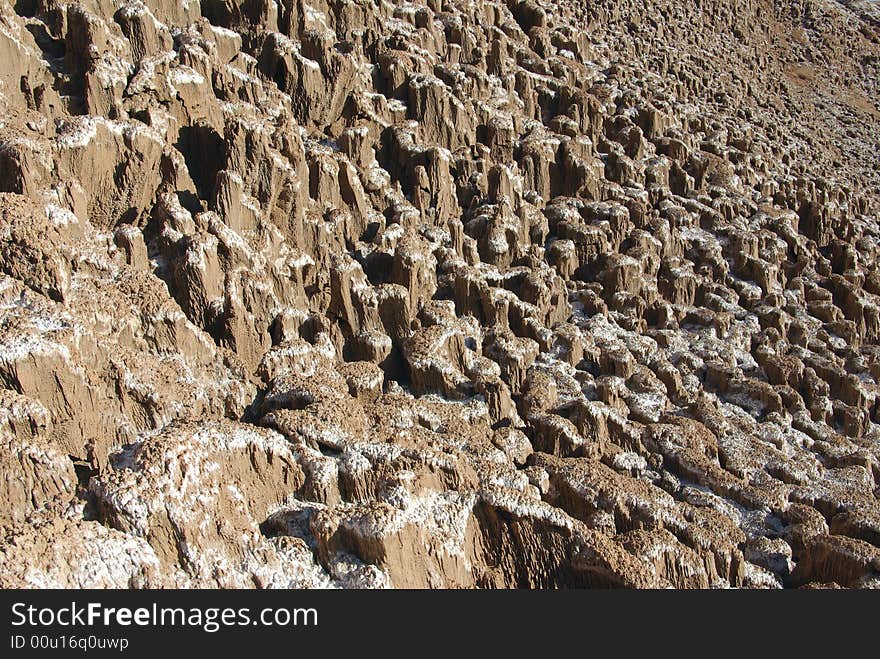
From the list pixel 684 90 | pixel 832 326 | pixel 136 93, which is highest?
pixel 684 90

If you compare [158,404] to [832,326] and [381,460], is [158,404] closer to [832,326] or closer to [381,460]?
[381,460]

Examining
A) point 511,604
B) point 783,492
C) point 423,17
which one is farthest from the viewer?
point 423,17

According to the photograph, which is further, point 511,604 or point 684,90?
point 684,90

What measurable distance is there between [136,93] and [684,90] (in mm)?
33992

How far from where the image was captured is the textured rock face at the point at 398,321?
1162 centimetres

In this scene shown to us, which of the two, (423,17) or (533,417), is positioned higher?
(423,17)

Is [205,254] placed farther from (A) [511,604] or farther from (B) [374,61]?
(B) [374,61]

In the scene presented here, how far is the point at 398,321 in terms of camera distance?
19125 millimetres

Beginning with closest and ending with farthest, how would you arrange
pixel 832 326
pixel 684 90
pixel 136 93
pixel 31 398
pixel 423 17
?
pixel 31 398 < pixel 136 93 < pixel 832 326 < pixel 423 17 < pixel 684 90

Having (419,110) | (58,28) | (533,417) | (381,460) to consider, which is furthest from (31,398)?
(419,110)

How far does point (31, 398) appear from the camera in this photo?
37.8 ft

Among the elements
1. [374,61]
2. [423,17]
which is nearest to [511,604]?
[374,61]

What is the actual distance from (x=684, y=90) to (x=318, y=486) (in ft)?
128

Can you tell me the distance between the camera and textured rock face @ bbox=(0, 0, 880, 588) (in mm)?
11617
